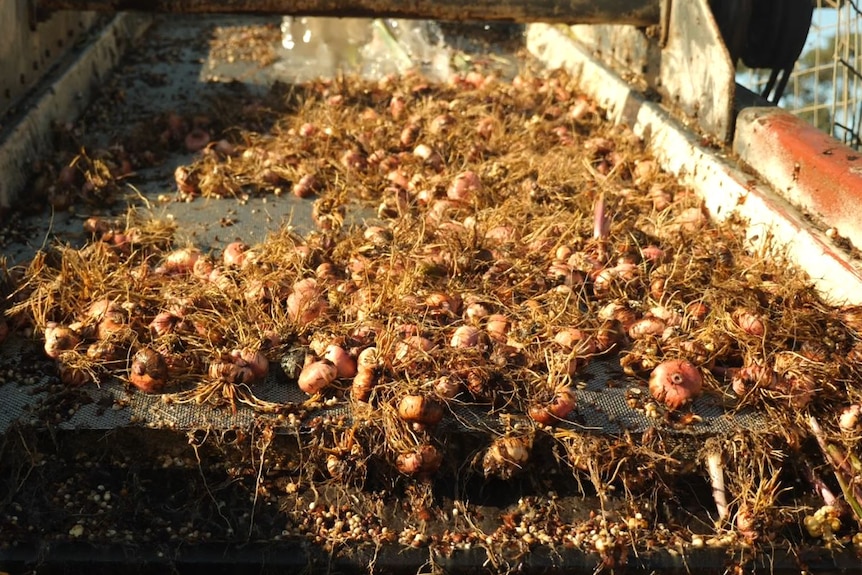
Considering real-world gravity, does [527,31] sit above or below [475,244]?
below

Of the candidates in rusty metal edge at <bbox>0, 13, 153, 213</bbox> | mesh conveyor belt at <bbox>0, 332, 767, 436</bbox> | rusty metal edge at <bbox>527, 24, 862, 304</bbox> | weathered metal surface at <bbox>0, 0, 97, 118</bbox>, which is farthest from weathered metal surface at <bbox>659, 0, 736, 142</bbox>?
weathered metal surface at <bbox>0, 0, 97, 118</bbox>

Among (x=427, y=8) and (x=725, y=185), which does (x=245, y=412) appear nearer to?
(x=725, y=185)

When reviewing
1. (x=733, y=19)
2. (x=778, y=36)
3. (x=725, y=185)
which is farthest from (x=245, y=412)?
(x=778, y=36)

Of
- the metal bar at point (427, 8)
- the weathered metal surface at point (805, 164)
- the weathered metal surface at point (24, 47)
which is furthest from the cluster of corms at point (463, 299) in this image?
the weathered metal surface at point (24, 47)

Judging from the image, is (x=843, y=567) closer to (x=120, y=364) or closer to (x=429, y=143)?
(x=120, y=364)

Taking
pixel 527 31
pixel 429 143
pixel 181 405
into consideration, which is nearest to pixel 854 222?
pixel 429 143
